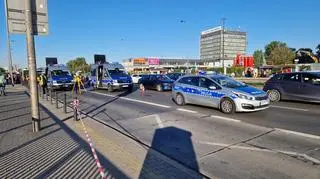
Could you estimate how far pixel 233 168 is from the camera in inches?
207

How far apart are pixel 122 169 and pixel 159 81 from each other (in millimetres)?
19692

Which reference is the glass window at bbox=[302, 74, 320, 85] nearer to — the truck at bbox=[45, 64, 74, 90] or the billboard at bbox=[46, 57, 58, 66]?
the truck at bbox=[45, 64, 74, 90]

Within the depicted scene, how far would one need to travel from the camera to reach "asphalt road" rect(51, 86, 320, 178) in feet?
17.2

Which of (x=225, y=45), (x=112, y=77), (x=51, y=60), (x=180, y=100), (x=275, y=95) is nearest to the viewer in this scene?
(x=180, y=100)

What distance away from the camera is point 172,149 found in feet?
21.7

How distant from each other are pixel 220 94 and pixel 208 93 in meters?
0.68

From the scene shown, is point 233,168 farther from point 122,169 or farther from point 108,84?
point 108,84

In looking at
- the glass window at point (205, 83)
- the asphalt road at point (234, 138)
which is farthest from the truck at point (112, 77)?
the glass window at point (205, 83)

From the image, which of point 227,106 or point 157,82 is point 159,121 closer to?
point 227,106

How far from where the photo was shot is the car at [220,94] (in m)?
10.8

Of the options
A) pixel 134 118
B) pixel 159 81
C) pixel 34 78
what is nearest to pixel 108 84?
pixel 159 81

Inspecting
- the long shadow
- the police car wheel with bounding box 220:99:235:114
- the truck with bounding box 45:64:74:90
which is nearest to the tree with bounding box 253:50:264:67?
the truck with bounding box 45:64:74:90

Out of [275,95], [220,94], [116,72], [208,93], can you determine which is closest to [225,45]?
[116,72]

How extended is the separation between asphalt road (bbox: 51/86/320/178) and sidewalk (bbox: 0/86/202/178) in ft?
1.77
